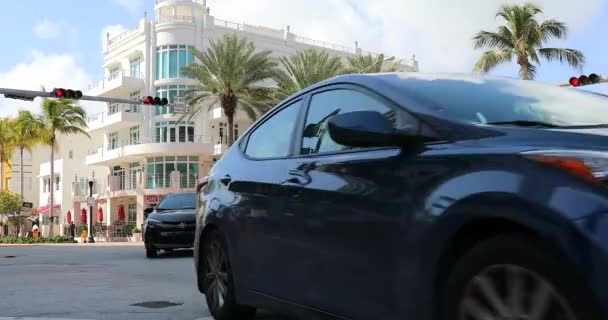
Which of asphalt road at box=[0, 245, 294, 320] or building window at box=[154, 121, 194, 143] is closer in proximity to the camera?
asphalt road at box=[0, 245, 294, 320]

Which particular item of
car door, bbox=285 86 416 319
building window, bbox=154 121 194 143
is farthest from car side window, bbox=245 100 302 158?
building window, bbox=154 121 194 143

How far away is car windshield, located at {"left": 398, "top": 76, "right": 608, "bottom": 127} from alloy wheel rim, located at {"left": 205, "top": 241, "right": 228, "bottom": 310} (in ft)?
6.23

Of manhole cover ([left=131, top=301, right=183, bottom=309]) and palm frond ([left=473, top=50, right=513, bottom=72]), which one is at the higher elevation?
palm frond ([left=473, top=50, right=513, bottom=72])

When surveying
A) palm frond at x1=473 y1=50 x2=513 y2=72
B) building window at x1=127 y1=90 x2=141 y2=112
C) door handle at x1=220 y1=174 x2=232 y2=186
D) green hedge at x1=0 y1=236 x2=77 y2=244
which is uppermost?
building window at x1=127 y1=90 x2=141 y2=112

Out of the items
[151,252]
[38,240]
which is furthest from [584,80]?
[38,240]

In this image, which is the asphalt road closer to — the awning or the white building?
the white building

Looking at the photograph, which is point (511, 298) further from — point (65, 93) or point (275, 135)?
point (65, 93)

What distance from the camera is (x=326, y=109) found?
3.99m

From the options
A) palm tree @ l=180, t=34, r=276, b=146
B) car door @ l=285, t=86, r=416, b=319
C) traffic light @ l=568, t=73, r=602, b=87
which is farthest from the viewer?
palm tree @ l=180, t=34, r=276, b=146

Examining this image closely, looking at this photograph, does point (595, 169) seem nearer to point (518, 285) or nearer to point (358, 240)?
point (518, 285)

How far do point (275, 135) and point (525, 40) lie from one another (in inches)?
1171

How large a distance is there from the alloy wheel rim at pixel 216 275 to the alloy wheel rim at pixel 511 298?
93.1 inches

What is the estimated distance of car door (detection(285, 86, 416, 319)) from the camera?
10.1 feet

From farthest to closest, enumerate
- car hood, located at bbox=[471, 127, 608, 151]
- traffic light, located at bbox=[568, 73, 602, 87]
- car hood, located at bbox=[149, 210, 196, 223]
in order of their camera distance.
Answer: traffic light, located at bbox=[568, 73, 602, 87] → car hood, located at bbox=[149, 210, 196, 223] → car hood, located at bbox=[471, 127, 608, 151]
